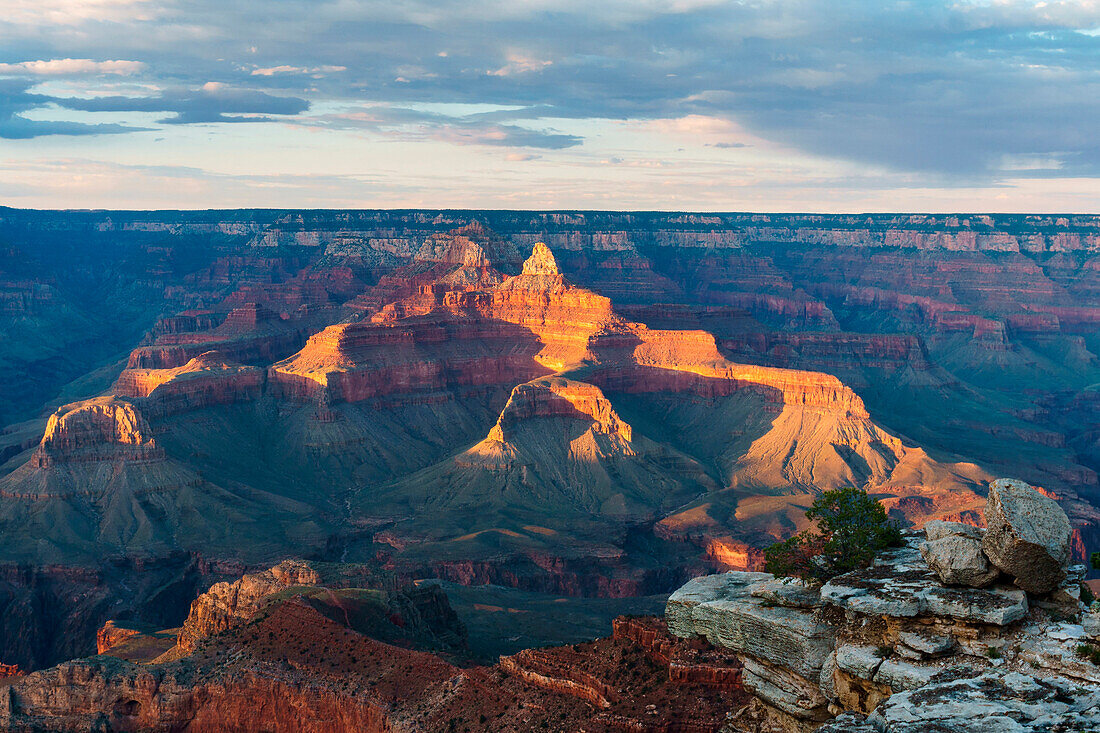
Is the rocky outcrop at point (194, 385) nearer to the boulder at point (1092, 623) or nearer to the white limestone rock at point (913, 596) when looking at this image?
the white limestone rock at point (913, 596)

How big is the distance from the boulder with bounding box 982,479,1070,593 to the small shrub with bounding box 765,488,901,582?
719 centimetres

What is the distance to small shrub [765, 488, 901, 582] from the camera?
43188 mm

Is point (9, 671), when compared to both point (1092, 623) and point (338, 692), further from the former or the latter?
point (1092, 623)

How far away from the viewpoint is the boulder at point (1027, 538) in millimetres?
34750

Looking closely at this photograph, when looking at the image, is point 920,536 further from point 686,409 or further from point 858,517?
point 686,409

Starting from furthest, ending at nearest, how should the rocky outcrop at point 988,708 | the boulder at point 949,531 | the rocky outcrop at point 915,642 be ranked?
the boulder at point 949,531, the rocky outcrop at point 915,642, the rocky outcrop at point 988,708

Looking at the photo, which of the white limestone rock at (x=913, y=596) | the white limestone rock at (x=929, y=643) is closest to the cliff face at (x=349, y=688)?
the white limestone rock at (x=913, y=596)

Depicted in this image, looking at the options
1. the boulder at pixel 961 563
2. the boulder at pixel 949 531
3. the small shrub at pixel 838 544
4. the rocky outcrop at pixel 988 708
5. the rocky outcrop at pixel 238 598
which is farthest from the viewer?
the rocky outcrop at pixel 238 598

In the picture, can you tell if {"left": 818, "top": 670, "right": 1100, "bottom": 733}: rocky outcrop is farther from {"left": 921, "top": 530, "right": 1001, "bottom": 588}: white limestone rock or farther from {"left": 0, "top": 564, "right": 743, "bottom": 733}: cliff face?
{"left": 0, "top": 564, "right": 743, "bottom": 733}: cliff face

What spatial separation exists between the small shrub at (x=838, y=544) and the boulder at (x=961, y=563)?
5400 mm

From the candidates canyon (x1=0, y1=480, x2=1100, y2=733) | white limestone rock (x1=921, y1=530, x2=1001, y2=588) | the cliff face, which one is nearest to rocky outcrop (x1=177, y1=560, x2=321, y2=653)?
canyon (x1=0, y1=480, x2=1100, y2=733)

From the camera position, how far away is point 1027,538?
3469cm

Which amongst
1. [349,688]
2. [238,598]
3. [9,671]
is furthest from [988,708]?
[9,671]

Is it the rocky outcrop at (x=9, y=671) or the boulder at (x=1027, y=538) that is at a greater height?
the boulder at (x=1027, y=538)
